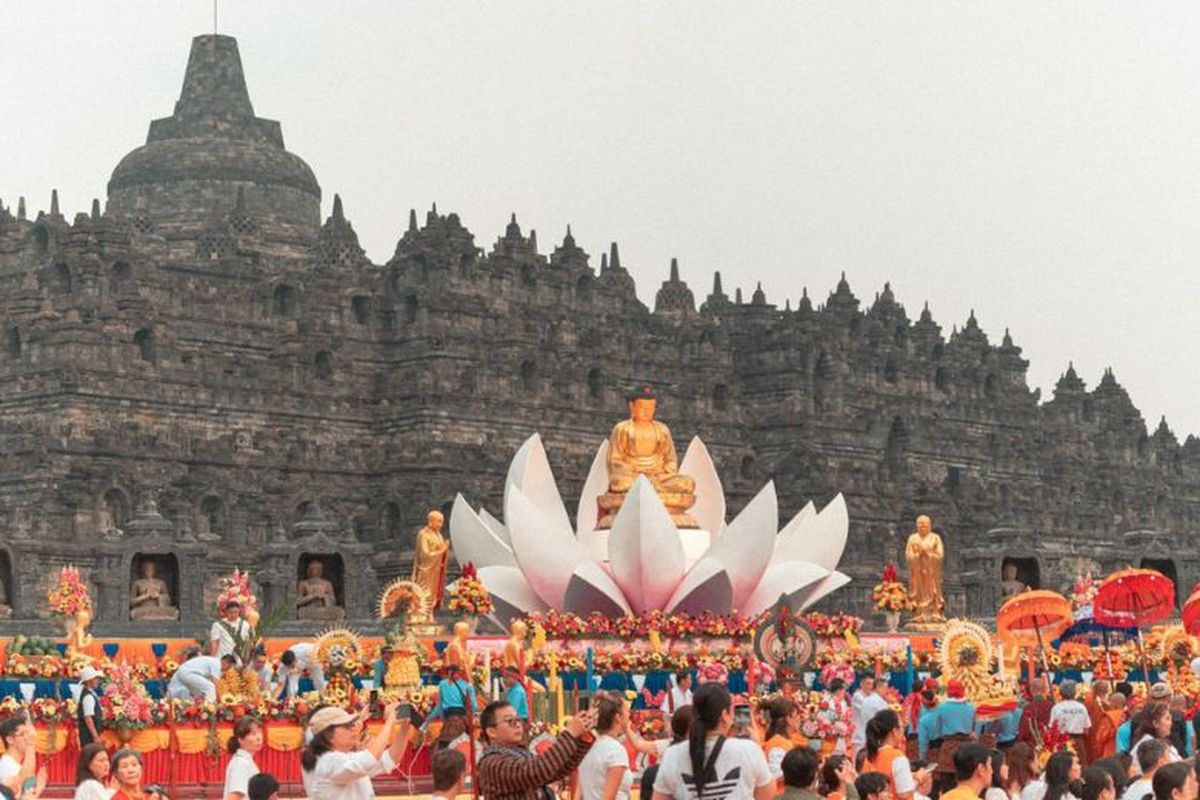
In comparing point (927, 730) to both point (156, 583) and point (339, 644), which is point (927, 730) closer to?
point (339, 644)

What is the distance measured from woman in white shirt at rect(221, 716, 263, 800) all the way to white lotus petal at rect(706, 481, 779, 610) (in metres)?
22.2

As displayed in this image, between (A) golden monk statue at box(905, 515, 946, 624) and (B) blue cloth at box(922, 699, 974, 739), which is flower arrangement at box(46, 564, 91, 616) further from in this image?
(B) blue cloth at box(922, 699, 974, 739)

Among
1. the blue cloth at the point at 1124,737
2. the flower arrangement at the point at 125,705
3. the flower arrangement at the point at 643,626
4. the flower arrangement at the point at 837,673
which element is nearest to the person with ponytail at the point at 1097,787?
the blue cloth at the point at 1124,737

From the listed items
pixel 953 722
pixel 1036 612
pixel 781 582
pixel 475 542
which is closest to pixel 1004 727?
pixel 953 722

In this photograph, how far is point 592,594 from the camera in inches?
1548

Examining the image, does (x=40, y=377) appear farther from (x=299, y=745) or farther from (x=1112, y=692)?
(x=1112, y=692)

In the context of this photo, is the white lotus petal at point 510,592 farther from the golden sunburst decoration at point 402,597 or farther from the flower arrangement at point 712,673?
the flower arrangement at point 712,673

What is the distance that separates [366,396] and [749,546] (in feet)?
99.0

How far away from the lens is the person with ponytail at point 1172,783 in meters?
15.0

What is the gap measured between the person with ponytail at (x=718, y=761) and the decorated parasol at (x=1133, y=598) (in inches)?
540

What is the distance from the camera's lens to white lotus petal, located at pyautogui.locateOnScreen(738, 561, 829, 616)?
40.1m

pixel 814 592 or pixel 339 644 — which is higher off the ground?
pixel 814 592

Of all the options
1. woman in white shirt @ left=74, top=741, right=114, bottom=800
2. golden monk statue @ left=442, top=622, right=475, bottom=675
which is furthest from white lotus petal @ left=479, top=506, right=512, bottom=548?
woman in white shirt @ left=74, top=741, right=114, bottom=800

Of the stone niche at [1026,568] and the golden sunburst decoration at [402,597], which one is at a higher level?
the stone niche at [1026,568]
